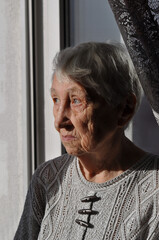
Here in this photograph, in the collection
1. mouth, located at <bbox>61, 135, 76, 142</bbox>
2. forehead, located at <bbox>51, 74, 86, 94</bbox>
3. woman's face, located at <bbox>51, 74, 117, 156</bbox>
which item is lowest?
mouth, located at <bbox>61, 135, 76, 142</bbox>

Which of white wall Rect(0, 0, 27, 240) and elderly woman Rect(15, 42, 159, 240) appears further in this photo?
white wall Rect(0, 0, 27, 240)

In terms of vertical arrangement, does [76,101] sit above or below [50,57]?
below

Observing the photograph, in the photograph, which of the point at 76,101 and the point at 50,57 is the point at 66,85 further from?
the point at 50,57

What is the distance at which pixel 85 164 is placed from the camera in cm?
155

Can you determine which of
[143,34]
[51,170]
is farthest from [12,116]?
[143,34]

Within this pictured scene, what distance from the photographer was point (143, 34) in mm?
1105

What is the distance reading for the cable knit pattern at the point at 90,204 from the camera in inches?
56.0

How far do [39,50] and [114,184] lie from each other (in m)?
0.77

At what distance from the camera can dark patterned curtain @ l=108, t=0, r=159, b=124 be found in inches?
42.7

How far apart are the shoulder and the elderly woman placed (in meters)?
0.07

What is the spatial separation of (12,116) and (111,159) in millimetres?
721

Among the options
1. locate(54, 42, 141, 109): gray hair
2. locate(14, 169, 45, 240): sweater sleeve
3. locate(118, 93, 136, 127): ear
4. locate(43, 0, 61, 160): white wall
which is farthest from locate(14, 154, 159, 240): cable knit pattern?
locate(43, 0, 61, 160): white wall

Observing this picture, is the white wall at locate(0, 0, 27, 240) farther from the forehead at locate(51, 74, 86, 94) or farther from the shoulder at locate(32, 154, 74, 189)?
the forehead at locate(51, 74, 86, 94)

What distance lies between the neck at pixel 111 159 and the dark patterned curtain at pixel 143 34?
0.35 metres
